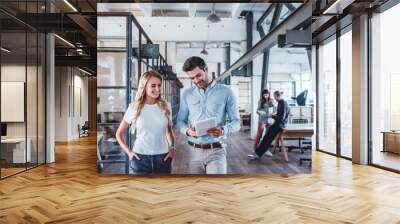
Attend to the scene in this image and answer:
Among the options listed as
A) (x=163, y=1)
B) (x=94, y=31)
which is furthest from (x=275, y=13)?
(x=94, y=31)

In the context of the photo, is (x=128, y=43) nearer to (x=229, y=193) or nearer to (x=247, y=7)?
(x=247, y=7)

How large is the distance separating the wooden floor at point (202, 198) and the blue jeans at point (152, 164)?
6.6 inches

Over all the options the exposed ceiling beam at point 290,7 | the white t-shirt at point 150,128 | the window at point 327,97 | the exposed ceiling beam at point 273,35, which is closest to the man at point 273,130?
the exposed ceiling beam at point 273,35

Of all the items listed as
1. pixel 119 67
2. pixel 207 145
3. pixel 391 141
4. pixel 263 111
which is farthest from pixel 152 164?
pixel 391 141

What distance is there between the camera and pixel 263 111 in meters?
6.32

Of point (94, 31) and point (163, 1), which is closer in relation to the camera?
point (163, 1)

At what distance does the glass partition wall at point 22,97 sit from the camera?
7211 millimetres

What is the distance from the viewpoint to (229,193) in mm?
5176

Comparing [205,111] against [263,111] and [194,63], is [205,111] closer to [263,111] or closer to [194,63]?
[194,63]

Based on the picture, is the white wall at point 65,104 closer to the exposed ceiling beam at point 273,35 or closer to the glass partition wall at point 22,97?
the glass partition wall at point 22,97

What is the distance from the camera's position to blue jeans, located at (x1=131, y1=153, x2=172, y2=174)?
6.21 metres

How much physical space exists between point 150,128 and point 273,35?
2588 mm

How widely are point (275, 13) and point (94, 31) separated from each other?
4833 mm

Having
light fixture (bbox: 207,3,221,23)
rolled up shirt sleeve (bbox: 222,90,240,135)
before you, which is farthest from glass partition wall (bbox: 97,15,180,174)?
light fixture (bbox: 207,3,221,23)
